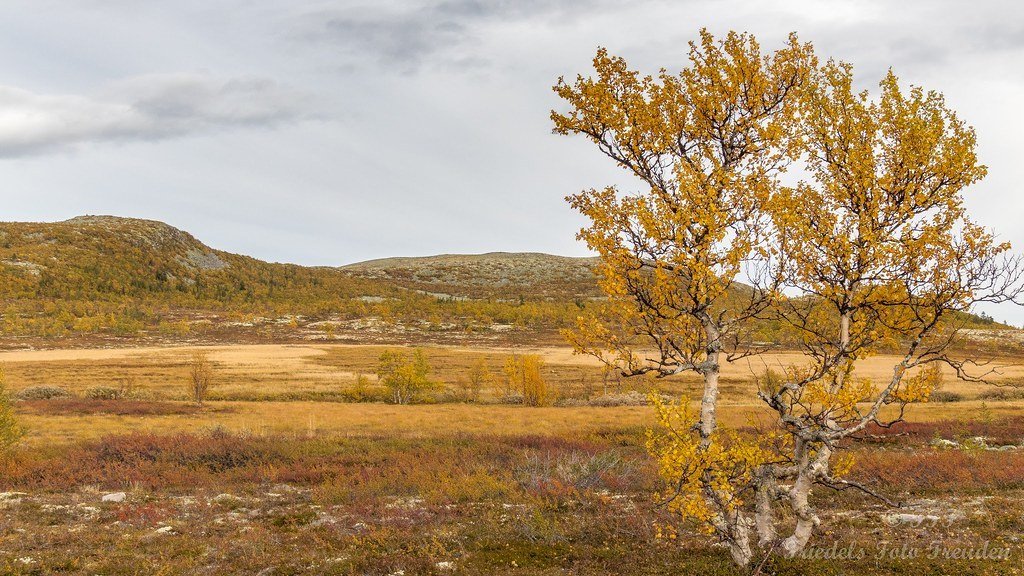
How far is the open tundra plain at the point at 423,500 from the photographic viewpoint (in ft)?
37.7

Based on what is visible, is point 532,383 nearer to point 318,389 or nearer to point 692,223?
point 318,389

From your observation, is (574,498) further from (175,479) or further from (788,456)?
(175,479)

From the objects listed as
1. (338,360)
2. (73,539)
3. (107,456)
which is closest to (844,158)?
(73,539)

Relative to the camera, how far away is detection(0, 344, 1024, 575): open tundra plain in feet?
37.7

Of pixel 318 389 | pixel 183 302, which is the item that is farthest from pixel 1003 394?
pixel 183 302

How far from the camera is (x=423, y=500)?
17.9 metres

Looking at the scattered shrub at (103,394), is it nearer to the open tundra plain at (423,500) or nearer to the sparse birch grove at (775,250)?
the open tundra plain at (423,500)

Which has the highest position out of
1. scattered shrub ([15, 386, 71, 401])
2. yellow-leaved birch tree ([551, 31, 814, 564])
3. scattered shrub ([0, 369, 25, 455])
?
yellow-leaved birch tree ([551, 31, 814, 564])

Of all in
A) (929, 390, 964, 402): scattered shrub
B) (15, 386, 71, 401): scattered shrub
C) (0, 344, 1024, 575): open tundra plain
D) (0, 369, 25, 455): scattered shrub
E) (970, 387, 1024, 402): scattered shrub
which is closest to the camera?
(0, 344, 1024, 575): open tundra plain

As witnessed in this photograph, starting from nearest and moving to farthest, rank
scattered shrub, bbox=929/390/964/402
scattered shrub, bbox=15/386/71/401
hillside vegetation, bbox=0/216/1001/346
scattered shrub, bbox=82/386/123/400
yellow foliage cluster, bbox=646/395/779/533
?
yellow foliage cluster, bbox=646/395/779/533 < scattered shrub, bbox=15/386/71/401 < scattered shrub, bbox=82/386/123/400 < scattered shrub, bbox=929/390/964/402 < hillside vegetation, bbox=0/216/1001/346

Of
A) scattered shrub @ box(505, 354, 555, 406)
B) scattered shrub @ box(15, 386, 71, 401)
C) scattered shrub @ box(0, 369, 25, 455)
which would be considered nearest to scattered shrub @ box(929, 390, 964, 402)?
scattered shrub @ box(505, 354, 555, 406)

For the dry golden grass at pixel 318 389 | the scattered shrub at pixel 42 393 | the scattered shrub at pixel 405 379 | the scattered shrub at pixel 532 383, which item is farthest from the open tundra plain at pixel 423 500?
the scattered shrub at pixel 405 379

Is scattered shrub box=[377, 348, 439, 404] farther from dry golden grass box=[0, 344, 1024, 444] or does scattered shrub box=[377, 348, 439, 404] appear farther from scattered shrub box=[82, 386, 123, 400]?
scattered shrub box=[82, 386, 123, 400]

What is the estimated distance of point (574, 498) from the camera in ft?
57.4
